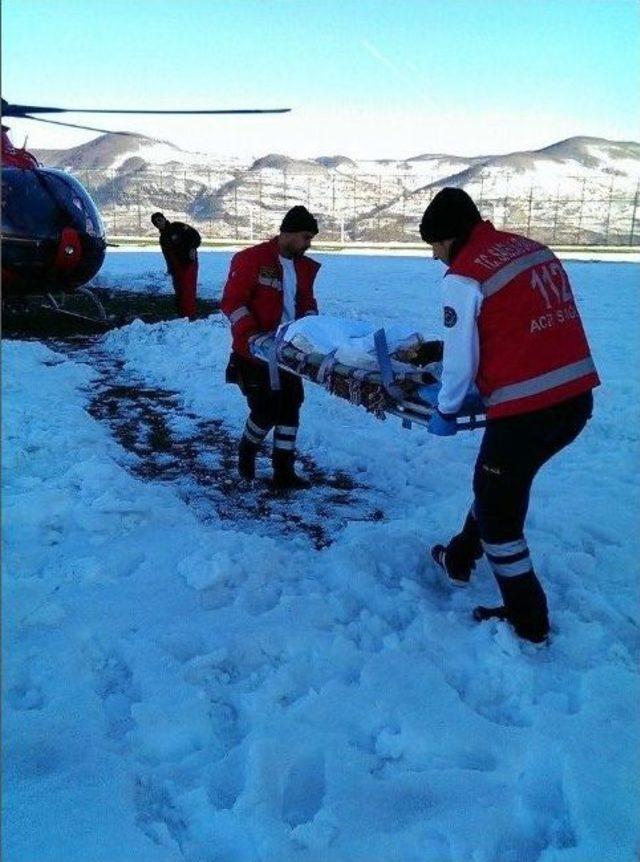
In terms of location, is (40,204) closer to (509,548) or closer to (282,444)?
(282,444)

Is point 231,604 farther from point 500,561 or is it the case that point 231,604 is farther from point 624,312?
point 624,312

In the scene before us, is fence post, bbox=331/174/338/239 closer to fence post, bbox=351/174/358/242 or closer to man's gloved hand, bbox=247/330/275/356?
fence post, bbox=351/174/358/242

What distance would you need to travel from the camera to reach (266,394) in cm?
471

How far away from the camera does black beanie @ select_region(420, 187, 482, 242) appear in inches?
114

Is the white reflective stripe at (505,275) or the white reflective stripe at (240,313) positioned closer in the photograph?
the white reflective stripe at (505,275)

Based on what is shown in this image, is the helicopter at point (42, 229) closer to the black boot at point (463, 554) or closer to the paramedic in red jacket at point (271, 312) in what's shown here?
the paramedic in red jacket at point (271, 312)

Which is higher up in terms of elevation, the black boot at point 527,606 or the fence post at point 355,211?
the fence post at point 355,211

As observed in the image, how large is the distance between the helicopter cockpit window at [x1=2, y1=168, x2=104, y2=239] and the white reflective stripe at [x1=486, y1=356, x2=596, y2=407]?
915 cm

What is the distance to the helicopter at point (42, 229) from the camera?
1019 centimetres

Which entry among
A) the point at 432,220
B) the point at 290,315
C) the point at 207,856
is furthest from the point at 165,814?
the point at 290,315

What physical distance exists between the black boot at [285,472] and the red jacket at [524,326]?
7.36 ft

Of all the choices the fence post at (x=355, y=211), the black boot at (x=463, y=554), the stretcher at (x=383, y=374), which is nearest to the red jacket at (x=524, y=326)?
Result: the stretcher at (x=383, y=374)

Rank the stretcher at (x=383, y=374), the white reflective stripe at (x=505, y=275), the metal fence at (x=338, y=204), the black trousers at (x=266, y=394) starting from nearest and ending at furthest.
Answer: the white reflective stripe at (x=505, y=275) → the stretcher at (x=383, y=374) → the black trousers at (x=266, y=394) → the metal fence at (x=338, y=204)

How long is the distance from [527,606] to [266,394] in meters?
2.31
